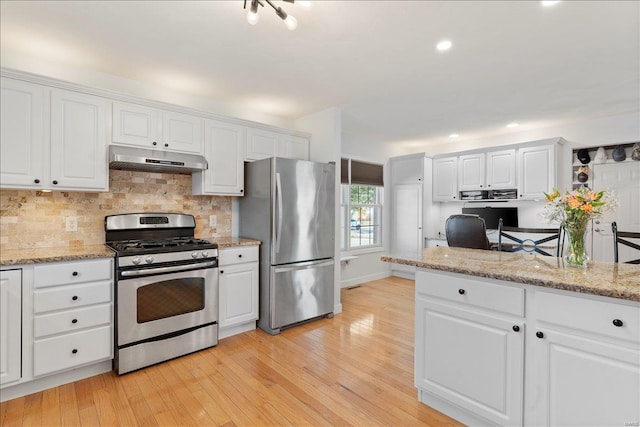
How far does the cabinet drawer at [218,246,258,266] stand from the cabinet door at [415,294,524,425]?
187cm

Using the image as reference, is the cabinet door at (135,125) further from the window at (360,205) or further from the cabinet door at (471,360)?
the window at (360,205)

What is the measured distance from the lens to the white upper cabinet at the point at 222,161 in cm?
323

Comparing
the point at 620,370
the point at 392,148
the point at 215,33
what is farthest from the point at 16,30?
the point at 392,148

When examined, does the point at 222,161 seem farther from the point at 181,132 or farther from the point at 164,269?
the point at 164,269

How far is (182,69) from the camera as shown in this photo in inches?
112

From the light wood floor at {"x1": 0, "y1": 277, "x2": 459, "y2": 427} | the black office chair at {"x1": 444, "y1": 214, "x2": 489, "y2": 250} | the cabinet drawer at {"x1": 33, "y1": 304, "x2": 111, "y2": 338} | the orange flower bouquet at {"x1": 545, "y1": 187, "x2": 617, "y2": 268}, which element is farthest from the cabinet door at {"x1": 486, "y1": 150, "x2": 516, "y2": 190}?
the cabinet drawer at {"x1": 33, "y1": 304, "x2": 111, "y2": 338}

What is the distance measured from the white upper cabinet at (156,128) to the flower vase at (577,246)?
3.15 meters

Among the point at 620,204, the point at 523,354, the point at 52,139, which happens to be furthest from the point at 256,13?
the point at 620,204

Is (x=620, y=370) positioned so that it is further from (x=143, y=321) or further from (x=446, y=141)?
(x=446, y=141)

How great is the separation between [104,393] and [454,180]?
553 centimetres

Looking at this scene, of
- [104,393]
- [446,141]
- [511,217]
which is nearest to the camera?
[104,393]

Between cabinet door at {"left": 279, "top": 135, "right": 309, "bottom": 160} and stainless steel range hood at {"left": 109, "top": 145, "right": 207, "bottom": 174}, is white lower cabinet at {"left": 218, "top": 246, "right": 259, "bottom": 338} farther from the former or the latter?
cabinet door at {"left": 279, "top": 135, "right": 309, "bottom": 160}

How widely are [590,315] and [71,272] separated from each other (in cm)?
319

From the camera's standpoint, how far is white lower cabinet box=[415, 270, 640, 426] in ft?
4.37
